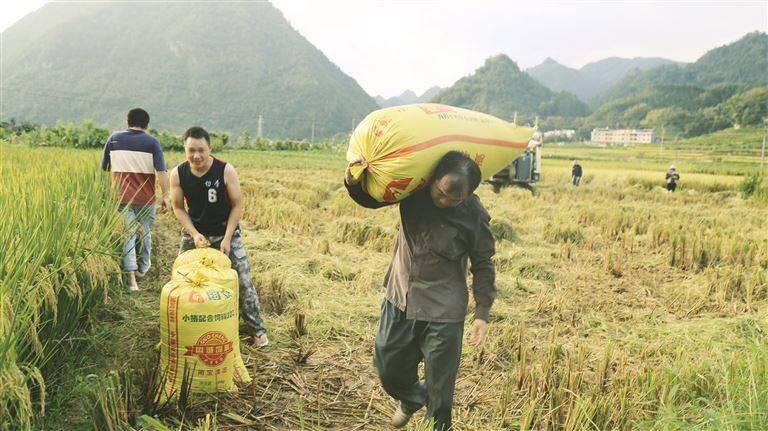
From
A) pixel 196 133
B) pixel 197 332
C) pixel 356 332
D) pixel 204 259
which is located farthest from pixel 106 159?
pixel 356 332

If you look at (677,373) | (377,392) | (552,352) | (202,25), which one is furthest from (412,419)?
(202,25)

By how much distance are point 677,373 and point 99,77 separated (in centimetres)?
9890

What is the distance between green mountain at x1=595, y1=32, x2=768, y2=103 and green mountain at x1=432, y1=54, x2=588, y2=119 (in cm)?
2676

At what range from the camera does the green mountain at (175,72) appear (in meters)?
76.8

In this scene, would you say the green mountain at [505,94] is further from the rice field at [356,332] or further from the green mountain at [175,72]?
the rice field at [356,332]

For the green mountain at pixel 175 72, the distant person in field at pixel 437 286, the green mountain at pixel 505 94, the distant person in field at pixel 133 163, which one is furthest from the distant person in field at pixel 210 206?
the green mountain at pixel 505 94

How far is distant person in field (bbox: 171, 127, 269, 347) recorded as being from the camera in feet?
9.43

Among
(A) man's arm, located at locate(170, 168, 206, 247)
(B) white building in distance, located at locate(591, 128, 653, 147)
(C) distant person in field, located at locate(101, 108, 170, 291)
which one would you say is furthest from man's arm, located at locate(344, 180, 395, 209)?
(B) white building in distance, located at locate(591, 128, 653, 147)

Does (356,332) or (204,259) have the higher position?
(204,259)

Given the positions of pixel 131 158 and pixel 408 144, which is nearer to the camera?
pixel 408 144

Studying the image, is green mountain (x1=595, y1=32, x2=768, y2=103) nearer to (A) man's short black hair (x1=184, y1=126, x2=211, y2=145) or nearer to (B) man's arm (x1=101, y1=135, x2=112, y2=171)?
(B) man's arm (x1=101, y1=135, x2=112, y2=171)

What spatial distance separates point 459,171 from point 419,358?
0.96 metres

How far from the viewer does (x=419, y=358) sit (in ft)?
7.49

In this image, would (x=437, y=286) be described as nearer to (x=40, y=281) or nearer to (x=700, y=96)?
(x=40, y=281)
